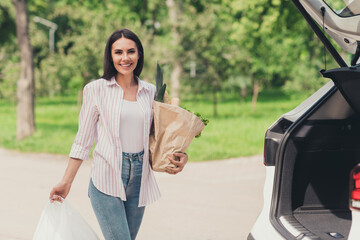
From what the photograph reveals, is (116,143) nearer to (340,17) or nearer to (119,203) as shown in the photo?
(119,203)

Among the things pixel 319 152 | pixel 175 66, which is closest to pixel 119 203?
pixel 319 152

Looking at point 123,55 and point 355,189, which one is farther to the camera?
point 123,55

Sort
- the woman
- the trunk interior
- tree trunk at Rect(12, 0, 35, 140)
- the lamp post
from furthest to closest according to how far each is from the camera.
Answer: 1. the lamp post
2. tree trunk at Rect(12, 0, 35, 140)
3. the trunk interior
4. the woman

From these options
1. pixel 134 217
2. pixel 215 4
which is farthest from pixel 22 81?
pixel 215 4

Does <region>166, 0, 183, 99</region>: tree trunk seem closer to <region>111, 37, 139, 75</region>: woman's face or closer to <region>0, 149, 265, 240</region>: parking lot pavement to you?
<region>0, 149, 265, 240</region>: parking lot pavement

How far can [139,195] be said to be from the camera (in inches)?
139

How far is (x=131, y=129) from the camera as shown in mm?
3455

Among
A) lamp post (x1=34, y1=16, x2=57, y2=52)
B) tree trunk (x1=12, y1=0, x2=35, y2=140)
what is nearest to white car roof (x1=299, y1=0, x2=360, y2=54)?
tree trunk (x1=12, y1=0, x2=35, y2=140)

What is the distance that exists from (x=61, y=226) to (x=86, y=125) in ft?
1.90

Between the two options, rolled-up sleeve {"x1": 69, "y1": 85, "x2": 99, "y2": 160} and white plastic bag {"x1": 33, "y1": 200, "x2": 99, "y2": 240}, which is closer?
Answer: white plastic bag {"x1": 33, "y1": 200, "x2": 99, "y2": 240}

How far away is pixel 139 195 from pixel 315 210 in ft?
3.64

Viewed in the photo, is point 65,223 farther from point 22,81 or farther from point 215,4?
point 215,4

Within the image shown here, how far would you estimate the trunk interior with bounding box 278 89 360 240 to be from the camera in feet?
11.7

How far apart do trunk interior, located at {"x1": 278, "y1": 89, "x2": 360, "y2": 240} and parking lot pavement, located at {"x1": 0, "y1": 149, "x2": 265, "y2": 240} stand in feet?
7.31
